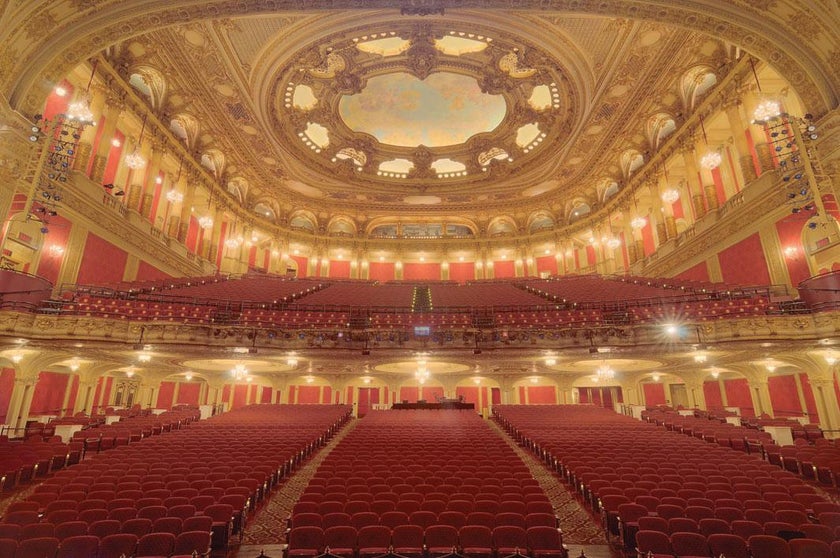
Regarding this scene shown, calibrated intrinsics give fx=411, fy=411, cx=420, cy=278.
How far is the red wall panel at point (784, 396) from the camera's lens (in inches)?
562

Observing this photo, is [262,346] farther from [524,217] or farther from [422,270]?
[524,217]

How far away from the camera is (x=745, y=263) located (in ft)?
59.7

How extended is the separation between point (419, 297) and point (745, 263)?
1565 centimetres

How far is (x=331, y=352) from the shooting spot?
14.3m

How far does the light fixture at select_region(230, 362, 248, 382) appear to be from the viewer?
16.6 m

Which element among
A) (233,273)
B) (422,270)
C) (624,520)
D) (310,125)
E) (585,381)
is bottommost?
(624,520)

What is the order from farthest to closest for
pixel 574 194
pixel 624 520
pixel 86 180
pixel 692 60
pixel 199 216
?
pixel 574 194 < pixel 199 216 < pixel 692 60 < pixel 86 180 < pixel 624 520

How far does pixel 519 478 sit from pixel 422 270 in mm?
30671

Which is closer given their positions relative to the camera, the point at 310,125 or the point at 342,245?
the point at 310,125

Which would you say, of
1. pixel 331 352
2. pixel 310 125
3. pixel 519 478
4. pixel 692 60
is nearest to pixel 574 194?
pixel 692 60

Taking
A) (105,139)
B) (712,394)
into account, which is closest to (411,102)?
(105,139)

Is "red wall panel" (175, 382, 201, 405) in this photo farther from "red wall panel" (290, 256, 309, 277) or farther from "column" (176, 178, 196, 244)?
"red wall panel" (290, 256, 309, 277)

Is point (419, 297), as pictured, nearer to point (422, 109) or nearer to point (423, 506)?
point (422, 109)

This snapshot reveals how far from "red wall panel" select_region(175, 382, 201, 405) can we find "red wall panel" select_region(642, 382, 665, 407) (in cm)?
2162
